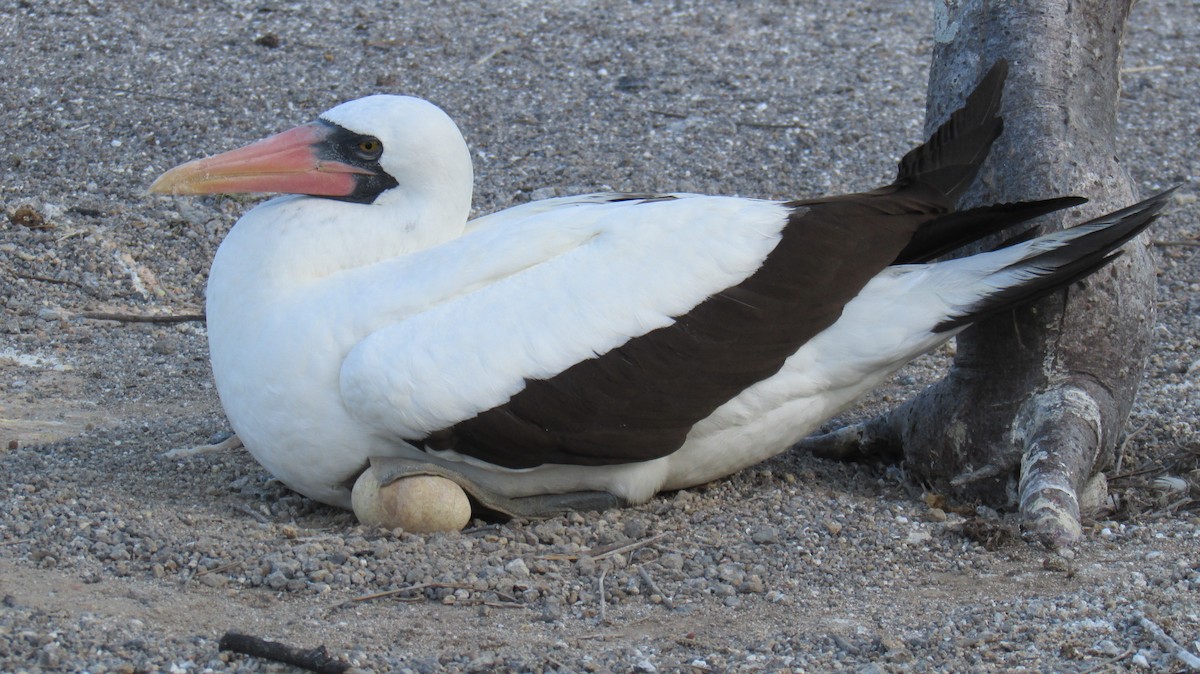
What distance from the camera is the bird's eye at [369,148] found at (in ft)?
14.5

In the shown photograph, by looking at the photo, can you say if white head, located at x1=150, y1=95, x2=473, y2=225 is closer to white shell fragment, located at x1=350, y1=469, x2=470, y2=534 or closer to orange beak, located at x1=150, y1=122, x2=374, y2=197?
orange beak, located at x1=150, y1=122, x2=374, y2=197

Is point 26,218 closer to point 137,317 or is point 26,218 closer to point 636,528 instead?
point 137,317

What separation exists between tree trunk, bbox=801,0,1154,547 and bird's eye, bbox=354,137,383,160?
1864 millimetres

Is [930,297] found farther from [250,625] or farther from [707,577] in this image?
[250,625]

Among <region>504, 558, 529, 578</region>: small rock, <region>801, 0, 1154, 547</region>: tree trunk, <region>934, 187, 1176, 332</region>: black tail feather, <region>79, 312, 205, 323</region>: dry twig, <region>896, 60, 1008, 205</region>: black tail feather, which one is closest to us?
<region>504, 558, 529, 578</region>: small rock

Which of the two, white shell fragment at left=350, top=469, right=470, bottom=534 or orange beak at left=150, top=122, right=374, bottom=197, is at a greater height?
orange beak at left=150, top=122, right=374, bottom=197

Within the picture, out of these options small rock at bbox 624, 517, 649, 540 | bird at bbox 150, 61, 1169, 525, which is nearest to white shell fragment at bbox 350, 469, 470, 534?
bird at bbox 150, 61, 1169, 525

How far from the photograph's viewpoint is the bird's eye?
4.42 meters

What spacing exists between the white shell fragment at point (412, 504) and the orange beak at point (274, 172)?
0.92m

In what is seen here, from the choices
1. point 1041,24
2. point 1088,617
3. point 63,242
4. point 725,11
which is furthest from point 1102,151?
point 725,11

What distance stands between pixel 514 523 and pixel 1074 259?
1.83m

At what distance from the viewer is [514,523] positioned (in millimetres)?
4277

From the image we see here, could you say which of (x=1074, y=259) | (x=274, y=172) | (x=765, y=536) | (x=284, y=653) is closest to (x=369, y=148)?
(x=274, y=172)

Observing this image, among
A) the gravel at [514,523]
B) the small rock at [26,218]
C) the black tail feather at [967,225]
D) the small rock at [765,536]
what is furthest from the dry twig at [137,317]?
the black tail feather at [967,225]
